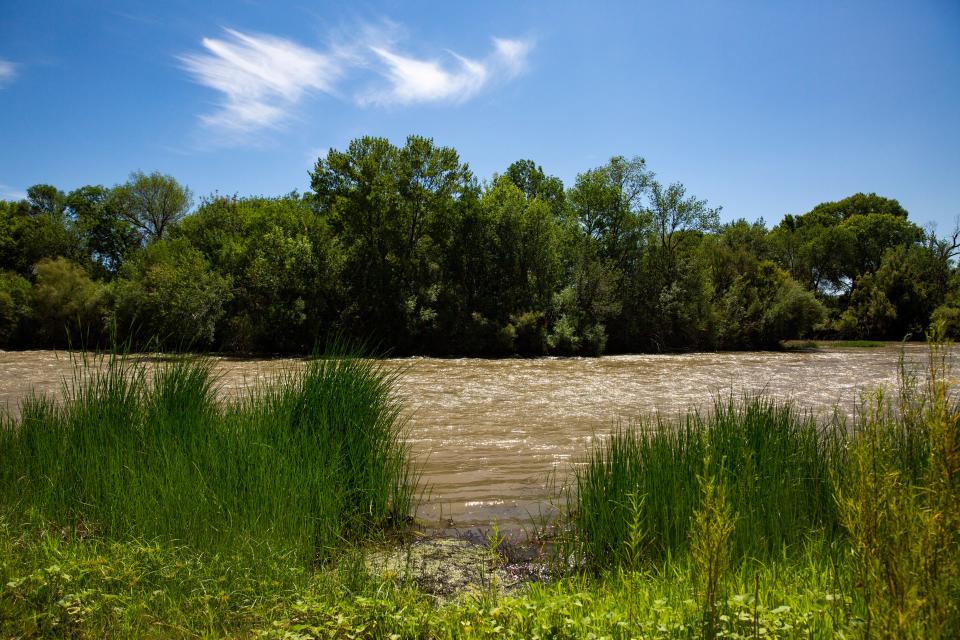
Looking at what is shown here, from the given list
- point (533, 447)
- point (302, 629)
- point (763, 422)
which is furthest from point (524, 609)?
point (533, 447)

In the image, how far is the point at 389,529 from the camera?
6.08 metres

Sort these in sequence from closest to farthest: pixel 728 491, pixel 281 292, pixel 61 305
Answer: pixel 728 491 < pixel 281 292 < pixel 61 305

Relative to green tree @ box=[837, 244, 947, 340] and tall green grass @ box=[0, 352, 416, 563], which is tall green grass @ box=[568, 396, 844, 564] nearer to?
tall green grass @ box=[0, 352, 416, 563]

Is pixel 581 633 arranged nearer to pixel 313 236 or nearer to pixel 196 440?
pixel 196 440

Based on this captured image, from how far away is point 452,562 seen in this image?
17.3 feet

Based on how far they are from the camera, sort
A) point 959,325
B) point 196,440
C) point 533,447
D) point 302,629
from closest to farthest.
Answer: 1. point 302,629
2. point 196,440
3. point 533,447
4. point 959,325

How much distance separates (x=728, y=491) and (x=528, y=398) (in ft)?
40.6

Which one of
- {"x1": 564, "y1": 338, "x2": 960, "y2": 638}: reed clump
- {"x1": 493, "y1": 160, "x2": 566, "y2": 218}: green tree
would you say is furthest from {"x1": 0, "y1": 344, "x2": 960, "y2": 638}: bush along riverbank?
{"x1": 493, "y1": 160, "x2": 566, "y2": 218}: green tree

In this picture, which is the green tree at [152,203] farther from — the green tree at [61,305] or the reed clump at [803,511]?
the reed clump at [803,511]

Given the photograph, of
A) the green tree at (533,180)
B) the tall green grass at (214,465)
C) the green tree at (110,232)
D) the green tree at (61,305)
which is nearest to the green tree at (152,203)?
the green tree at (110,232)

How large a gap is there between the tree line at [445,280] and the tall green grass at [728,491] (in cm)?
2820

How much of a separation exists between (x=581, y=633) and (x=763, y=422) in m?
3.69

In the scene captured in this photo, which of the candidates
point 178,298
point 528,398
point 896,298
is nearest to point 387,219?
point 178,298

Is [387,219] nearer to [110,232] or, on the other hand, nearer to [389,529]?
[389,529]
